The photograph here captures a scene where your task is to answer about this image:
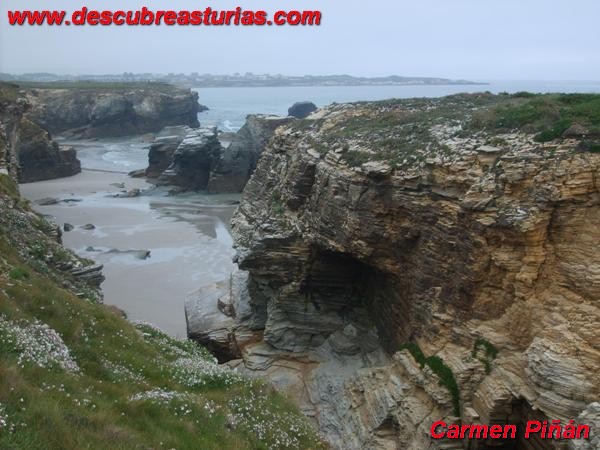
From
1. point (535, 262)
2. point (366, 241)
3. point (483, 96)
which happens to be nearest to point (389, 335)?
point (366, 241)

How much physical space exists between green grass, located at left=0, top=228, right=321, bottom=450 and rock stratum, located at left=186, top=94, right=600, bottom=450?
444cm

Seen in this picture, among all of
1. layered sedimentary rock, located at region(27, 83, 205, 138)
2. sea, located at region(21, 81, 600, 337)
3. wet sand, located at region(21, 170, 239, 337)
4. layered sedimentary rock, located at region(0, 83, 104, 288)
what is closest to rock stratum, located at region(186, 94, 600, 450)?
wet sand, located at region(21, 170, 239, 337)

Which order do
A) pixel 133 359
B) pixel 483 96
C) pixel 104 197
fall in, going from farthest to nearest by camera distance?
1. pixel 104 197
2. pixel 483 96
3. pixel 133 359

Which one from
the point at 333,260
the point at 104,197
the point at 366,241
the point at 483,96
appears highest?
the point at 483,96

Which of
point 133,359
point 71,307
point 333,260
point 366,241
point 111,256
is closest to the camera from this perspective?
point 133,359

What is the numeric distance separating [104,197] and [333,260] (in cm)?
3554

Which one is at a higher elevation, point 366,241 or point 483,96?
point 483,96

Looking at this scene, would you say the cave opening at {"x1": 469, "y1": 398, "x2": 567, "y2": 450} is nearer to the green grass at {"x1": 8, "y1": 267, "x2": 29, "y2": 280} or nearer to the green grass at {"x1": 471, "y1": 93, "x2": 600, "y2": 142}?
the green grass at {"x1": 471, "y1": 93, "x2": 600, "y2": 142}

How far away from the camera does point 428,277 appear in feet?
56.3

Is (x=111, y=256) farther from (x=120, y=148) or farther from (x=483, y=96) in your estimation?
(x=120, y=148)

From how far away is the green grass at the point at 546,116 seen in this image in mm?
15461

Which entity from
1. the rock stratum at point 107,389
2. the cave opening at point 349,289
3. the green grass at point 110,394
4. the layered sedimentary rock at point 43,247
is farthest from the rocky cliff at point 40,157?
the green grass at point 110,394

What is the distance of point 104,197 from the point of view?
168ft

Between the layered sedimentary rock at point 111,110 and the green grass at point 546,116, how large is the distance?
8797cm
